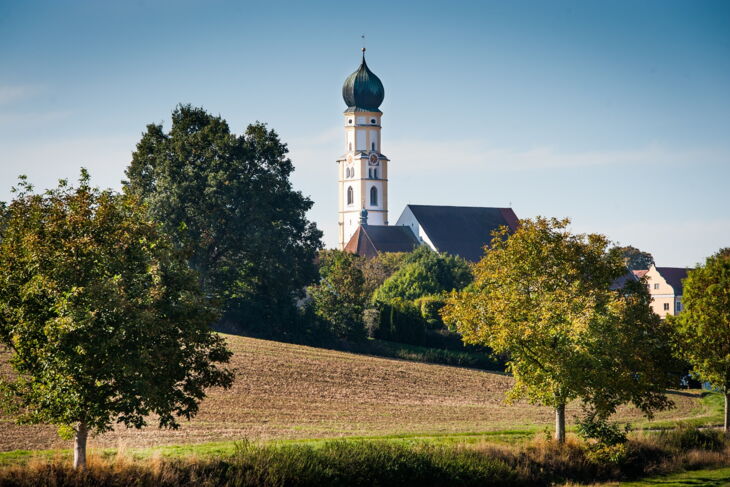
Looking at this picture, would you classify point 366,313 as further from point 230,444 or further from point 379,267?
point 230,444

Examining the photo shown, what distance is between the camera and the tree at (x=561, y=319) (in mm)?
25906

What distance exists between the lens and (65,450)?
2269 centimetres

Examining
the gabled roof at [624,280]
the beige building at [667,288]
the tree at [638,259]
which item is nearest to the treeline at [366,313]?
the gabled roof at [624,280]

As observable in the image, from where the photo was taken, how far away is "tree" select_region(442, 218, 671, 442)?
85.0 ft

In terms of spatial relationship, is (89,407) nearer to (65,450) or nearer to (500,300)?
(65,450)

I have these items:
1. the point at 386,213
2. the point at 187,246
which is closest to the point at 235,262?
the point at 187,246

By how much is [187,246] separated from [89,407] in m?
4.40

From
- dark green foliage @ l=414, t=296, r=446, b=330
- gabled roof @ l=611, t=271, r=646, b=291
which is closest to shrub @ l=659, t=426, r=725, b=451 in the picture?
gabled roof @ l=611, t=271, r=646, b=291

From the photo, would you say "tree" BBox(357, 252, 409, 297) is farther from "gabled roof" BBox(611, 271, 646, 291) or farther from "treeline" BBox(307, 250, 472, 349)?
"gabled roof" BBox(611, 271, 646, 291)

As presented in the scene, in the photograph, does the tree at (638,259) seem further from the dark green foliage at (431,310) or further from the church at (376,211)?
the dark green foliage at (431,310)

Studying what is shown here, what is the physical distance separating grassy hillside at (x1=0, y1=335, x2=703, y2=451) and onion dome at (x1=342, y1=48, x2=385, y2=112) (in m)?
88.9

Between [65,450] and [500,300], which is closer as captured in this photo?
[65,450]

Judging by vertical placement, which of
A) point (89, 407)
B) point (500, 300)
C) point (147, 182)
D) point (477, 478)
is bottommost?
point (477, 478)

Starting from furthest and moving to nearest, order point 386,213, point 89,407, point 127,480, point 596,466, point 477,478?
point 386,213, point 596,466, point 477,478, point 127,480, point 89,407
